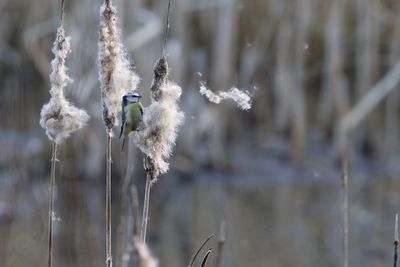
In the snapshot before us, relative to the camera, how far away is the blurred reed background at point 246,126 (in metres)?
4.65

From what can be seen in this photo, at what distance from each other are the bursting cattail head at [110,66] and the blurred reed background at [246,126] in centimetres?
282

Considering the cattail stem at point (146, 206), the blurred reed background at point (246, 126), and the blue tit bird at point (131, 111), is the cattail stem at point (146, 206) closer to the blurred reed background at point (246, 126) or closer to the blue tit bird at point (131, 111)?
the blue tit bird at point (131, 111)

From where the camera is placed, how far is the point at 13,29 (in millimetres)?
A: 6434

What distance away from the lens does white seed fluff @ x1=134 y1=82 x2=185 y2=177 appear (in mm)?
1395

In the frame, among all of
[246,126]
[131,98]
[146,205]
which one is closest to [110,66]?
[131,98]

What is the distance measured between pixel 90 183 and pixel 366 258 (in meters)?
1.86

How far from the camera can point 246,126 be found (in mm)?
6078

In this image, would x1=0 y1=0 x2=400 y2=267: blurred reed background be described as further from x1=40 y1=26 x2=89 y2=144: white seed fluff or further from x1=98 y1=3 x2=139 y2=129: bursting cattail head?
x1=98 y1=3 x2=139 y2=129: bursting cattail head

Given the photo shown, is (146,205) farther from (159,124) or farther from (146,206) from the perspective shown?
(159,124)

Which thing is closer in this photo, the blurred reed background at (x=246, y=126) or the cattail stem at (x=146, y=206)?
the cattail stem at (x=146, y=206)

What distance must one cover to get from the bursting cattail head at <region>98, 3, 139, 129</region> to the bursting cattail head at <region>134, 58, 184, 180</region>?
0.18 feet

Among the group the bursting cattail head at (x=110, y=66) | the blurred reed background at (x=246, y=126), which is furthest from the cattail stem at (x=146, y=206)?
the blurred reed background at (x=246, y=126)

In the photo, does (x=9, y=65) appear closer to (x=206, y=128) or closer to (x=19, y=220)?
(x=206, y=128)

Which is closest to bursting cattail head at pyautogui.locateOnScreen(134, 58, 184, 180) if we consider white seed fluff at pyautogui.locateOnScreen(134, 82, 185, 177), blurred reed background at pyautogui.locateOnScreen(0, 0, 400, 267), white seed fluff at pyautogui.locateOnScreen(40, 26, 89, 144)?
white seed fluff at pyautogui.locateOnScreen(134, 82, 185, 177)
